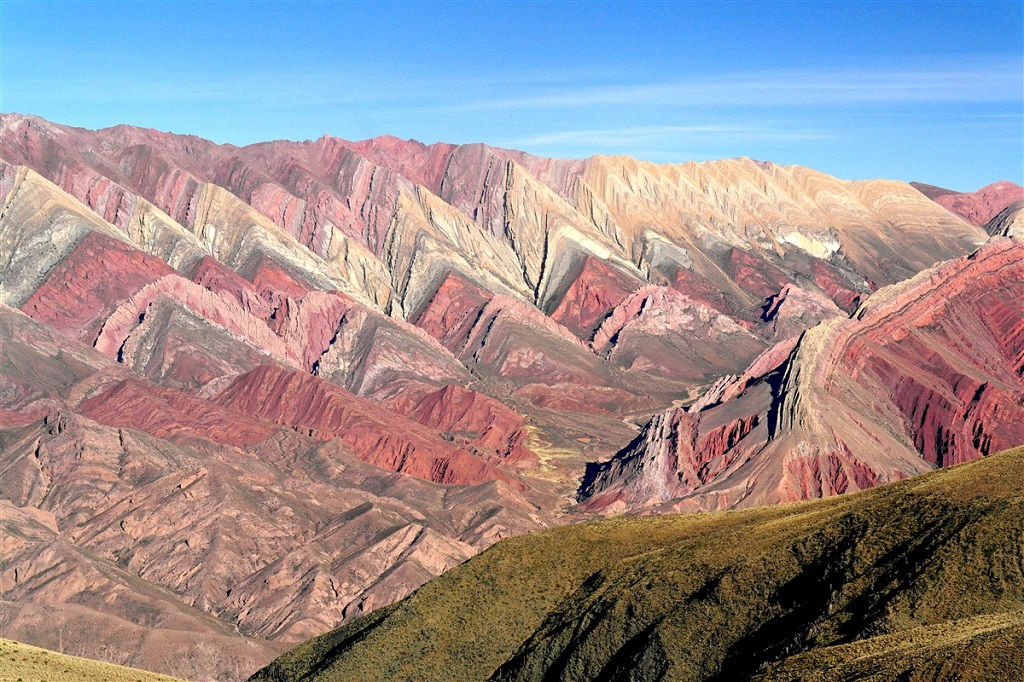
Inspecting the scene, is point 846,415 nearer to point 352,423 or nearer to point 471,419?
point 352,423

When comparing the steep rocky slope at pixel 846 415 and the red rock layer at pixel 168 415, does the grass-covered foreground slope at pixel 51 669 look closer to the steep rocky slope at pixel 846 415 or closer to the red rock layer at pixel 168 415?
the steep rocky slope at pixel 846 415

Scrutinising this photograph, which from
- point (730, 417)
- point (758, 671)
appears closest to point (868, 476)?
point (730, 417)

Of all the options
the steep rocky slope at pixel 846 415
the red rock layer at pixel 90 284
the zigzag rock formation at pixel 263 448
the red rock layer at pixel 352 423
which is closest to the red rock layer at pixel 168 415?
the zigzag rock formation at pixel 263 448

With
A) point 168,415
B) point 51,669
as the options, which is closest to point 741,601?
point 51,669

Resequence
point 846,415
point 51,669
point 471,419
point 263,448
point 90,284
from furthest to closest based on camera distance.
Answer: point 90,284
point 471,419
point 263,448
point 846,415
point 51,669

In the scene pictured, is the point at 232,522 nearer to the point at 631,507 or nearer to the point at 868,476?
the point at 631,507

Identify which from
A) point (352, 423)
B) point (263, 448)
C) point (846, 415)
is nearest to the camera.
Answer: point (846, 415)

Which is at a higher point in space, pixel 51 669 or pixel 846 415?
pixel 846 415
